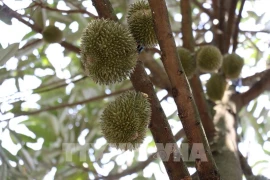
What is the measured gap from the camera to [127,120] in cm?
120

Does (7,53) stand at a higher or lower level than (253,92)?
higher

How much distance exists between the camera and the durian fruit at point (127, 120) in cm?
118

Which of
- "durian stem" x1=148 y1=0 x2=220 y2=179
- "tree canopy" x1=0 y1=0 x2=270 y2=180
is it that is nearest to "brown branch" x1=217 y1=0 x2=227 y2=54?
"tree canopy" x1=0 y1=0 x2=270 y2=180

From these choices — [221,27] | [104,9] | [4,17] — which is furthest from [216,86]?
[4,17]

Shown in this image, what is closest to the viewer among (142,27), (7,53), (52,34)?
(142,27)

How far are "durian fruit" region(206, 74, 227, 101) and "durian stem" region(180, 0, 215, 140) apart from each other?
0.11 m

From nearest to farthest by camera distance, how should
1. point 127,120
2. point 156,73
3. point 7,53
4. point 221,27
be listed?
1. point 127,120
2. point 7,53
3. point 156,73
4. point 221,27

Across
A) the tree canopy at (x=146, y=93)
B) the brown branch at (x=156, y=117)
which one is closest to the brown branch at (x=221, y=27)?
the tree canopy at (x=146, y=93)

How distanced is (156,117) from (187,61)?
0.62 meters

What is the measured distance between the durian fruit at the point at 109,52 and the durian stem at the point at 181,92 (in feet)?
0.42

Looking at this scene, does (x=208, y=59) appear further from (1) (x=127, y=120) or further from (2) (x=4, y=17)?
(2) (x=4, y=17)

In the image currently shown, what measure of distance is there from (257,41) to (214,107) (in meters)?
1.03

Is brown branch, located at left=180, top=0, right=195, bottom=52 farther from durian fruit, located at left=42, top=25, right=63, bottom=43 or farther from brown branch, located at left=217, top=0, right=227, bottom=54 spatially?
durian fruit, located at left=42, top=25, right=63, bottom=43

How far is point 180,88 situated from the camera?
3.60 ft
